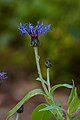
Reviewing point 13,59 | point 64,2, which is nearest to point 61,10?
point 64,2

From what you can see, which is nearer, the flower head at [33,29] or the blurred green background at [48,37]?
the flower head at [33,29]

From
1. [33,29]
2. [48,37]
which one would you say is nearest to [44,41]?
[48,37]

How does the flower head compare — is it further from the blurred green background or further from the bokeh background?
the blurred green background

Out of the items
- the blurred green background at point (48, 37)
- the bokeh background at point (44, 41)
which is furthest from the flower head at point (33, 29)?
the blurred green background at point (48, 37)

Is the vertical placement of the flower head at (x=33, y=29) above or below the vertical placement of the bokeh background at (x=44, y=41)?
below

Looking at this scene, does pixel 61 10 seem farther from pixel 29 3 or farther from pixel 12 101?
pixel 12 101

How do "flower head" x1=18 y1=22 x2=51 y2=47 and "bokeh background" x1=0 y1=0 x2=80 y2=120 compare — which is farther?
"bokeh background" x1=0 y1=0 x2=80 y2=120

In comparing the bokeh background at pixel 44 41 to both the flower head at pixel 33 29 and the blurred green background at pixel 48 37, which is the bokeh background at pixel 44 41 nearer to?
the blurred green background at pixel 48 37

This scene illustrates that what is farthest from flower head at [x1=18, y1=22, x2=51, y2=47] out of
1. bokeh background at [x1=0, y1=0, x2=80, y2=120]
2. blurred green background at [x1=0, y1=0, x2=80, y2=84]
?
Result: blurred green background at [x1=0, y1=0, x2=80, y2=84]
